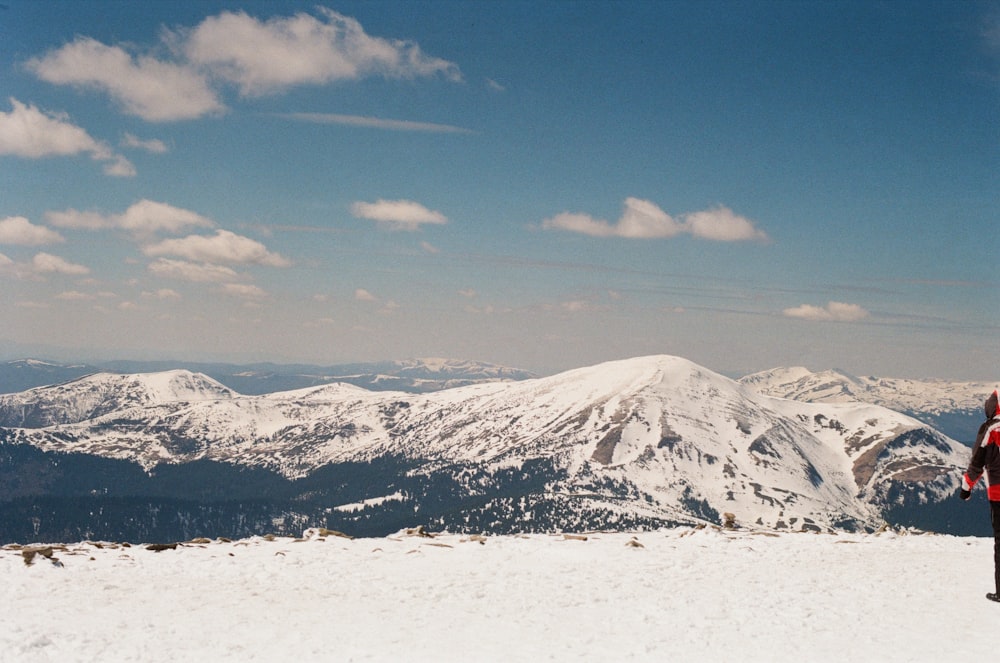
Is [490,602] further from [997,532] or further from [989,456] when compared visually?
[989,456]

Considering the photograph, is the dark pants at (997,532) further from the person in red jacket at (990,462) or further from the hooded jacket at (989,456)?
the hooded jacket at (989,456)

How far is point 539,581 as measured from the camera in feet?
69.8

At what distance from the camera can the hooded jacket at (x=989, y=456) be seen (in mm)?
18484

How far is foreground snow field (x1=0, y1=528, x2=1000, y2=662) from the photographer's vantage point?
1540cm

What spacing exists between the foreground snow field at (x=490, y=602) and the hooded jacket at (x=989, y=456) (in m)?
3.39

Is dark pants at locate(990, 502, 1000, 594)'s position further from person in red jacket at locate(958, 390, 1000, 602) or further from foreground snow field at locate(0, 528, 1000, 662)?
foreground snow field at locate(0, 528, 1000, 662)

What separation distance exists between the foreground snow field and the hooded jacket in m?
3.39

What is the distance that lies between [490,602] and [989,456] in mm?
14205

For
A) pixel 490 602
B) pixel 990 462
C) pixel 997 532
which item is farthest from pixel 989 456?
pixel 490 602

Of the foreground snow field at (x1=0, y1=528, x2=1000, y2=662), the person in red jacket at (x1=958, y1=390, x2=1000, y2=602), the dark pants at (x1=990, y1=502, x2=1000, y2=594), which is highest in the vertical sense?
the person in red jacket at (x1=958, y1=390, x2=1000, y2=602)

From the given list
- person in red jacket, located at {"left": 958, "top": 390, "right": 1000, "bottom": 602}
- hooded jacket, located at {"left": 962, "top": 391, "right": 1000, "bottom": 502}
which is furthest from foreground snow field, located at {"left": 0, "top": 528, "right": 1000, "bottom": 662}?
hooded jacket, located at {"left": 962, "top": 391, "right": 1000, "bottom": 502}

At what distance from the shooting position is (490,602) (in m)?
19.0

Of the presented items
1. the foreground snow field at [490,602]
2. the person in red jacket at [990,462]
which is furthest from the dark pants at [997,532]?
the foreground snow field at [490,602]

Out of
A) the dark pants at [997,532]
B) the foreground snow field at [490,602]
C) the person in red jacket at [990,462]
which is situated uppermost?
the person in red jacket at [990,462]
